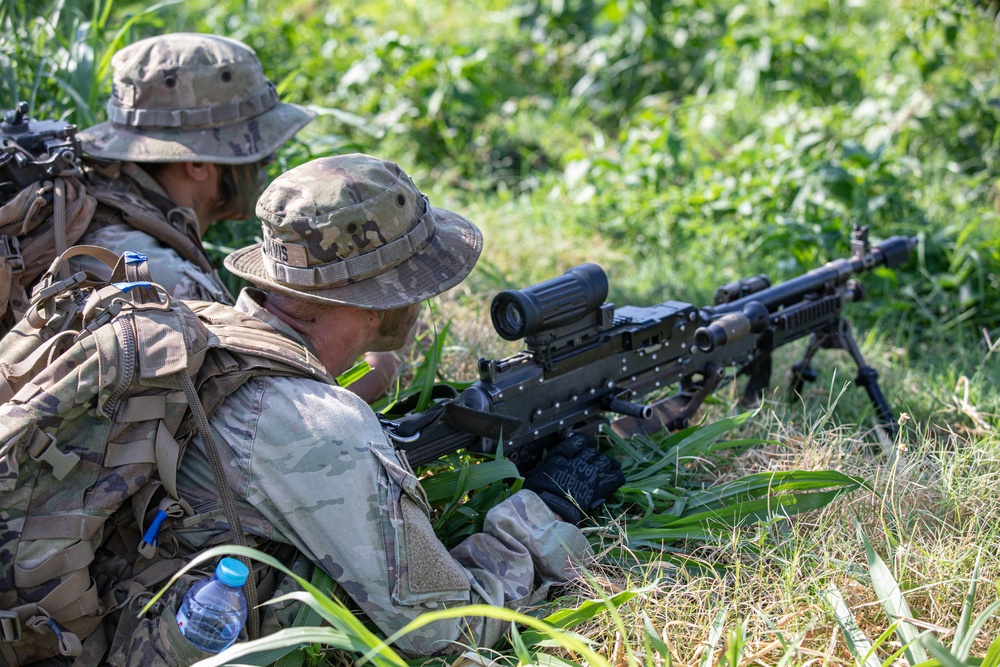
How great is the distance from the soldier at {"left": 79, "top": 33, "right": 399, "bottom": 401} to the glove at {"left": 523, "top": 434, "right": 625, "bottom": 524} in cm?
104

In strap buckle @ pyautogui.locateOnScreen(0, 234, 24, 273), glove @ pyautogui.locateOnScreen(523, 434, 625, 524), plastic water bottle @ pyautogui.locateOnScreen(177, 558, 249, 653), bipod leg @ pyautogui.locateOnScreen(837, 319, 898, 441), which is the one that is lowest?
bipod leg @ pyautogui.locateOnScreen(837, 319, 898, 441)

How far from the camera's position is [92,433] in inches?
87.4

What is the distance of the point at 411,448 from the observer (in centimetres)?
279

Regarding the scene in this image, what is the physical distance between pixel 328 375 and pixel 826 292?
2.78m

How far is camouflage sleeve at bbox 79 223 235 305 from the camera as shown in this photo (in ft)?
11.4

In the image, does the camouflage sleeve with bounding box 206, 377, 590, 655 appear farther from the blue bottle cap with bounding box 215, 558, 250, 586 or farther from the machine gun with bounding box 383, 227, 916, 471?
the machine gun with bounding box 383, 227, 916, 471

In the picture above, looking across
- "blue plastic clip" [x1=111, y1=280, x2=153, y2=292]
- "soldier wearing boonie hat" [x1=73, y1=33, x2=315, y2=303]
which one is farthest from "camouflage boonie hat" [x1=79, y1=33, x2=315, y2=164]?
"blue plastic clip" [x1=111, y1=280, x2=153, y2=292]

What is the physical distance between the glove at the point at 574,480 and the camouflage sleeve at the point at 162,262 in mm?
1470

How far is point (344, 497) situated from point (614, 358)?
1.46 meters

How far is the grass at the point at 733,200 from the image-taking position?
2611 mm

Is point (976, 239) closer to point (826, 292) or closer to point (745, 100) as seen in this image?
point (826, 292)

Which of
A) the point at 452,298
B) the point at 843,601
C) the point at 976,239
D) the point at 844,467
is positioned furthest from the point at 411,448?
the point at 976,239

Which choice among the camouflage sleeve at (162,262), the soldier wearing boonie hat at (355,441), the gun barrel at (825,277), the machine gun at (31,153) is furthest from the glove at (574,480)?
the machine gun at (31,153)

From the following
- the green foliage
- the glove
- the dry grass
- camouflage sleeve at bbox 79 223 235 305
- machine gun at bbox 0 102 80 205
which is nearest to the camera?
the green foliage
